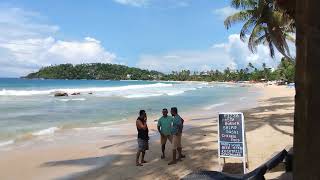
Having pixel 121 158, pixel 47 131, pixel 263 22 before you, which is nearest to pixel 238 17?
pixel 263 22

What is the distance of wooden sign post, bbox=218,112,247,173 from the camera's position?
8477 millimetres

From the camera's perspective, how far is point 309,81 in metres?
2.59

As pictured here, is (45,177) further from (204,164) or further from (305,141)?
(305,141)

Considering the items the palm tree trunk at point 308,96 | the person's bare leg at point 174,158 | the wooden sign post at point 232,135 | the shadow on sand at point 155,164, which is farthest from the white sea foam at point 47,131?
the palm tree trunk at point 308,96

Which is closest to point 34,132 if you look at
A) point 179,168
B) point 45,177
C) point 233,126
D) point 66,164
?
point 66,164

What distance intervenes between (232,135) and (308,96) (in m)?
6.04

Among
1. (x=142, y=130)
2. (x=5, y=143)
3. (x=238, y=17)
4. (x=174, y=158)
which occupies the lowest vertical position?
(x=5, y=143)

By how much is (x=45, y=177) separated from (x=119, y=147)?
3.81 metres

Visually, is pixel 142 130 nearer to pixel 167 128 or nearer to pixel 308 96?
pixel 167 128

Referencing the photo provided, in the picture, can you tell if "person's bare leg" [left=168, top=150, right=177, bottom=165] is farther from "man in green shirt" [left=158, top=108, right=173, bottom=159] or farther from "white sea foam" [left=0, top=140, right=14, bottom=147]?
"white sea foam" [left=0, top=140, right=14, bottom=147]

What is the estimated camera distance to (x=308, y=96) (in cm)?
260

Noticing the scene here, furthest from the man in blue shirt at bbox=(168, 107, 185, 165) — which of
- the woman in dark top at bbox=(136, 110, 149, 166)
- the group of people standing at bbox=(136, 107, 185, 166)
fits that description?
the woman in dark top at bbox=(136, 110, 149, 166)

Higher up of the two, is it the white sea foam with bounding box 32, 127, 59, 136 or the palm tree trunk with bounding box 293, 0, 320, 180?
the palm tree trunk with bounding box 293, 0, 320, 180

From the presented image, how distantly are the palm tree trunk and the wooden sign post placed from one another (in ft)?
19.1
